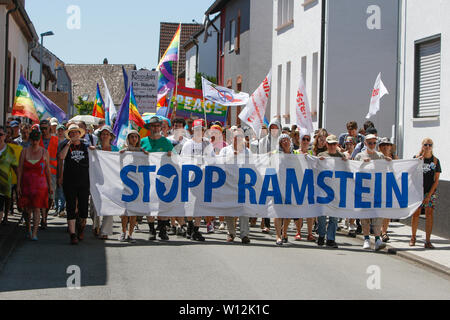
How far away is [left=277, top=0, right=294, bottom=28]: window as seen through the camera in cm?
2850

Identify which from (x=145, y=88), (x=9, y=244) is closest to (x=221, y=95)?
(x=145, y=88)

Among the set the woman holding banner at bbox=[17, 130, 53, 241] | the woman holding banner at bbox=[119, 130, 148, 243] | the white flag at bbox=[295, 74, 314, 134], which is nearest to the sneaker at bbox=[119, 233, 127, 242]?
the woman holding banner at bbox=[119, 130, 148, 243]

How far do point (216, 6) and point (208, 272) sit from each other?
34.2 m

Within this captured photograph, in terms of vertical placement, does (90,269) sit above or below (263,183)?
below

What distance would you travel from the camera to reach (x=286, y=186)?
13.7 meters

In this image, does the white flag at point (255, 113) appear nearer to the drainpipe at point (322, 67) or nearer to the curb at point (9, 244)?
the curb at point (9, 244)

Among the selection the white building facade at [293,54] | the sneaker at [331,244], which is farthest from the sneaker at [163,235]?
the white building facade at [293,54]

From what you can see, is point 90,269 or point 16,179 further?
point 16,179

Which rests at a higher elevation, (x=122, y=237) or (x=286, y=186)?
(x=286, y=186)

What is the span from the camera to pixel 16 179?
1329 cm

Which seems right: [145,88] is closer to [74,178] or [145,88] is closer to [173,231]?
[173,231]
